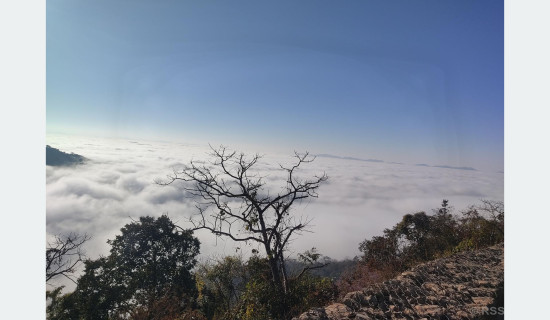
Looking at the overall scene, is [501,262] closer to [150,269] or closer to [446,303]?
[446,303]

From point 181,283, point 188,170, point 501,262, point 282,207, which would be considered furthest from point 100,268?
point 501,262

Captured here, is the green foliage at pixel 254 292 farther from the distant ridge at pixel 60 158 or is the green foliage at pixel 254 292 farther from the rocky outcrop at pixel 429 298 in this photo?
the distant ridge at pixel 60 158

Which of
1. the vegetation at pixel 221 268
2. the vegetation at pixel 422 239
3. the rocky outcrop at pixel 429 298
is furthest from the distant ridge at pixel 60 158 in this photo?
the vegetation at pixel 422 239

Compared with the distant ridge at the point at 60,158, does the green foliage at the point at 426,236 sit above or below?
below

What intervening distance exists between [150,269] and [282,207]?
18.0ft

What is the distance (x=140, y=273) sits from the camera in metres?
9.46

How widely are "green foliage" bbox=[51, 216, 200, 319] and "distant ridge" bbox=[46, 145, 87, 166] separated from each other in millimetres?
3006

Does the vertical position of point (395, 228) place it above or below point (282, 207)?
below

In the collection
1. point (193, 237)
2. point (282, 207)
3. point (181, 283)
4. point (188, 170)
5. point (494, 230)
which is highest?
point (188, 170)

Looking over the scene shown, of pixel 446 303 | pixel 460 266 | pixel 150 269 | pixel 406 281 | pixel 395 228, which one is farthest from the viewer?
pixel 395 228

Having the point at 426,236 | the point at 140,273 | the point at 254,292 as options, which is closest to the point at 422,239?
the point at 426,236

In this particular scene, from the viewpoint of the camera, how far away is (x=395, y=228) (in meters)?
12.9

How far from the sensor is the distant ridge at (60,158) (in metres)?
5.78

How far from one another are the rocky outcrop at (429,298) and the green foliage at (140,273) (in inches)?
222
